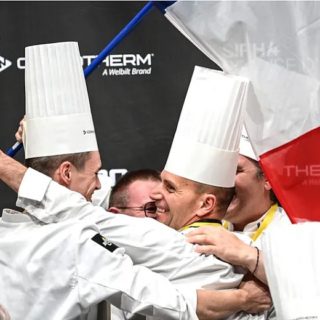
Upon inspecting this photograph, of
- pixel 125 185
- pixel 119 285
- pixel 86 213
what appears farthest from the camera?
pixel 125 185

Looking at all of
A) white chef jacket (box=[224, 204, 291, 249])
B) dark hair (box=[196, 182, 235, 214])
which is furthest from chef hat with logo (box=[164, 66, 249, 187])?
white chef jacket (box=[224, 204, 291, 249])

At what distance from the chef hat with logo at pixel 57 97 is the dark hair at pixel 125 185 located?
0.48 metres

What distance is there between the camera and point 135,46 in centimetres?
356

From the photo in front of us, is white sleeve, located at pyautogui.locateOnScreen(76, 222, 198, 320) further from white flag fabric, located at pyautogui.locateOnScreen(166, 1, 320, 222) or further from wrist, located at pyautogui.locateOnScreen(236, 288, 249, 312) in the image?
white flag fabric, located at pyautogui.locateOnScreen(166, 1, 320, 222)

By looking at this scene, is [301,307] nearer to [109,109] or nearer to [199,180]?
[199,180]

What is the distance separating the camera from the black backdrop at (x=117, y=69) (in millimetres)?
3541

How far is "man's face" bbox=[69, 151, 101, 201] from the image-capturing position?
2379 mm

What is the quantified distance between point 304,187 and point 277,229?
0.11 meters

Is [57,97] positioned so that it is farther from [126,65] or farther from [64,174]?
[126,65]

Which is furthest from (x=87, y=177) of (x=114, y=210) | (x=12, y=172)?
(x=114, y=210)

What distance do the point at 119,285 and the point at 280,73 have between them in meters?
0.58

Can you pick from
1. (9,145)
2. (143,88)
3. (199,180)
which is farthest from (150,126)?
(199,180)

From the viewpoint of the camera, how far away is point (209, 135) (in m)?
2.41

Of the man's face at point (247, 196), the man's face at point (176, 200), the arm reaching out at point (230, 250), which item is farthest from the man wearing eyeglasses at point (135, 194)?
the arm reaching out at point (230, 250)
